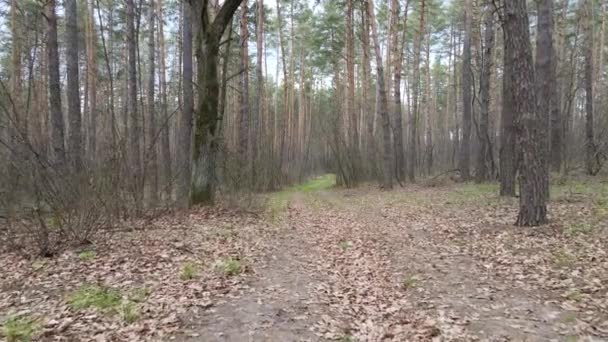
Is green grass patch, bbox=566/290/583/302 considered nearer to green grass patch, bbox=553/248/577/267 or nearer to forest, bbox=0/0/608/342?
forest, bbox=0/0/608/342

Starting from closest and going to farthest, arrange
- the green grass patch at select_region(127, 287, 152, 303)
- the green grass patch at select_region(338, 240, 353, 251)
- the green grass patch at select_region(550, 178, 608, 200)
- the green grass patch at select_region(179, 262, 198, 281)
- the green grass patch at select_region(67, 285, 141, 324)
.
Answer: the green grass patch at select_region(67, 285, 141, 324) → the green grass patch at select_region(127, 287, 152, 303) → the green grass patch at select_region(179, 262, 198, 281) → the green grass patch at select_region(338, 240, 353, 251) → the green grass patch at select_region(550, 178, 608, 200)

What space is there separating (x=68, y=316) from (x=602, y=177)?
1545 centimetres

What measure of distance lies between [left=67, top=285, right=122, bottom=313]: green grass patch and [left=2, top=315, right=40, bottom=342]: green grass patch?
380 millimetres

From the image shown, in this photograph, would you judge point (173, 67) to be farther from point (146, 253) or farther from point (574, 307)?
point (574, 307)

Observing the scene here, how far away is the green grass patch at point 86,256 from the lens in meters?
5.49

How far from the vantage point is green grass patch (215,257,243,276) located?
16.8 feet

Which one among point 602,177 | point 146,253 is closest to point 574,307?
point 146,253

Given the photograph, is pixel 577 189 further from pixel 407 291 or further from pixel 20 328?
pixel 20 328

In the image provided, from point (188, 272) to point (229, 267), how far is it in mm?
534

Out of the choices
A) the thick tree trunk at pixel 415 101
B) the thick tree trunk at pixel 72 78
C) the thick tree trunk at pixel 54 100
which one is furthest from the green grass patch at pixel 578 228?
the thick tree trunk at pixel 415 101

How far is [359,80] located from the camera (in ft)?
113

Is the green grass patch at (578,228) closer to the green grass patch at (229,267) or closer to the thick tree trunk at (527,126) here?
the thick tree trunk at (527,126)

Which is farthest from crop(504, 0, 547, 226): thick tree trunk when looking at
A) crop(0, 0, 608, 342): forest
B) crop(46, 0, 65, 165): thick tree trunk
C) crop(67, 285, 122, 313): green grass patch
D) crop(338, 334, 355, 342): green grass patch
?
crop(46, 0, 65, 165): thick tree trunk

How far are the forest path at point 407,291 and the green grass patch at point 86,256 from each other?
95.7 inches
